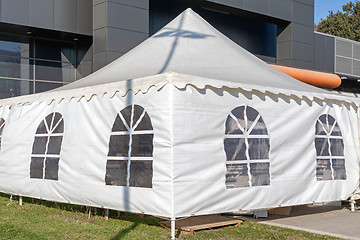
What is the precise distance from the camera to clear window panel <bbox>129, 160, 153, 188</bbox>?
7734mm

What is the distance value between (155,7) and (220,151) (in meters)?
12.9

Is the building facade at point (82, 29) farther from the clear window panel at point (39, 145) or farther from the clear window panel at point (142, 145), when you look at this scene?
the clear window panel at point (142, 145)

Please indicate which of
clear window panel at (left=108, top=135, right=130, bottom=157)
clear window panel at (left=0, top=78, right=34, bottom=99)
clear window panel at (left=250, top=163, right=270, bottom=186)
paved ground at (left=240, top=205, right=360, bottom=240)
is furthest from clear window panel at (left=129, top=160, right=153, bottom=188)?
clear window panel at (left=0, top=78, right=34, bottom=99)

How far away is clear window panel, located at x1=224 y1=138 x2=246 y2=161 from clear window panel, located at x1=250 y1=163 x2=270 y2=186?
29 centimetres

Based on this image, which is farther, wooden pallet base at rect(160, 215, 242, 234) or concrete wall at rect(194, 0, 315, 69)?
concrete wall at rect(194, 0, 315, 69)

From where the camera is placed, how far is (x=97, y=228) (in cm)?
832

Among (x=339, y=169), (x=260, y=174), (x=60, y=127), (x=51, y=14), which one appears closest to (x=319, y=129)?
(x=339, y=169)

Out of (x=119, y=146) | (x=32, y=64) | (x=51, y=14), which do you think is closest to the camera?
(x=119, y=146)

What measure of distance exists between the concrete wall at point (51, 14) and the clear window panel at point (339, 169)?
1074 cm

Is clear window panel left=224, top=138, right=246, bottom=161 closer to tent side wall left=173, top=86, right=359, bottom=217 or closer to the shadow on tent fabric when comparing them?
tent side wall left=173, top=86, right=359, bottom=217

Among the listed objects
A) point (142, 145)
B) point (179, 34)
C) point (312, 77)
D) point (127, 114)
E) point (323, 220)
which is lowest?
point (323, 220)

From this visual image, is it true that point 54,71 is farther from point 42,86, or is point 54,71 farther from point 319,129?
point 319,129

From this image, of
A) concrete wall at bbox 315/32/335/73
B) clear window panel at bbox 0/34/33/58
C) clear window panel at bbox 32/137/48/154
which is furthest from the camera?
concrete wall at bbox 315/32/335/73

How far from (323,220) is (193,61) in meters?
3.75
